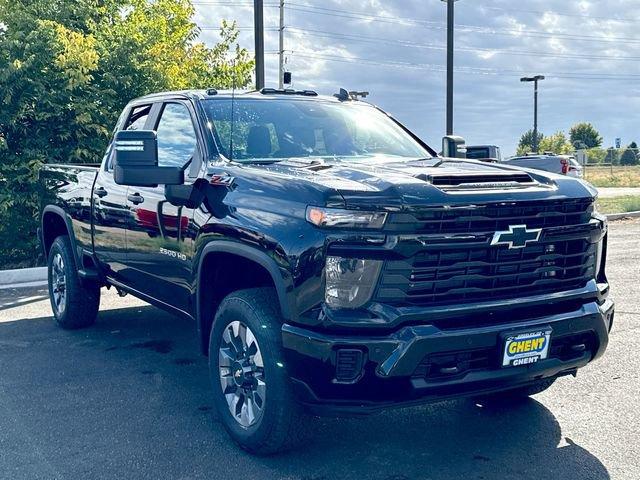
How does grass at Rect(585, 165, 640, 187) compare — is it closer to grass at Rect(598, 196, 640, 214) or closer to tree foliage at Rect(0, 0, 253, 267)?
grass at Rect(598, 196, 640, 214)

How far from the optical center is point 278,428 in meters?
3.60

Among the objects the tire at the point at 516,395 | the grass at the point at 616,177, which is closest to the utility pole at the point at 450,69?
the grass at the point at 616,177

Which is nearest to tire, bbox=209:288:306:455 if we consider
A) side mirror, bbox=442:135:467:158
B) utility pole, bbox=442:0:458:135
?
side mirror, bbox=442:135:467:158

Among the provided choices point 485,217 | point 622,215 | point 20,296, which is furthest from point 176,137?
point 622,215

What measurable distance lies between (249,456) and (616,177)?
→ 38509 mm

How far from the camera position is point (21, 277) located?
380 inches

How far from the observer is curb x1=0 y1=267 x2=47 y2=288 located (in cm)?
952

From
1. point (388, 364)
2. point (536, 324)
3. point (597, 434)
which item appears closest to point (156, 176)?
point (388, 364)

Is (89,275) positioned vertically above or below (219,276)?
below

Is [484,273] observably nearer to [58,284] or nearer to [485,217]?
[485,217]

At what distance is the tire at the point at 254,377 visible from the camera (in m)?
3.55

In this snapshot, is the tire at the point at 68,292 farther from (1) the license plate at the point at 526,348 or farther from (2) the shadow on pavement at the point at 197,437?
(1) the license plate at the point at 526,348

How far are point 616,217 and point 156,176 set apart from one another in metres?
15.9

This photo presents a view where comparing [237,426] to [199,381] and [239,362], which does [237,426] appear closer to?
[239,362]
